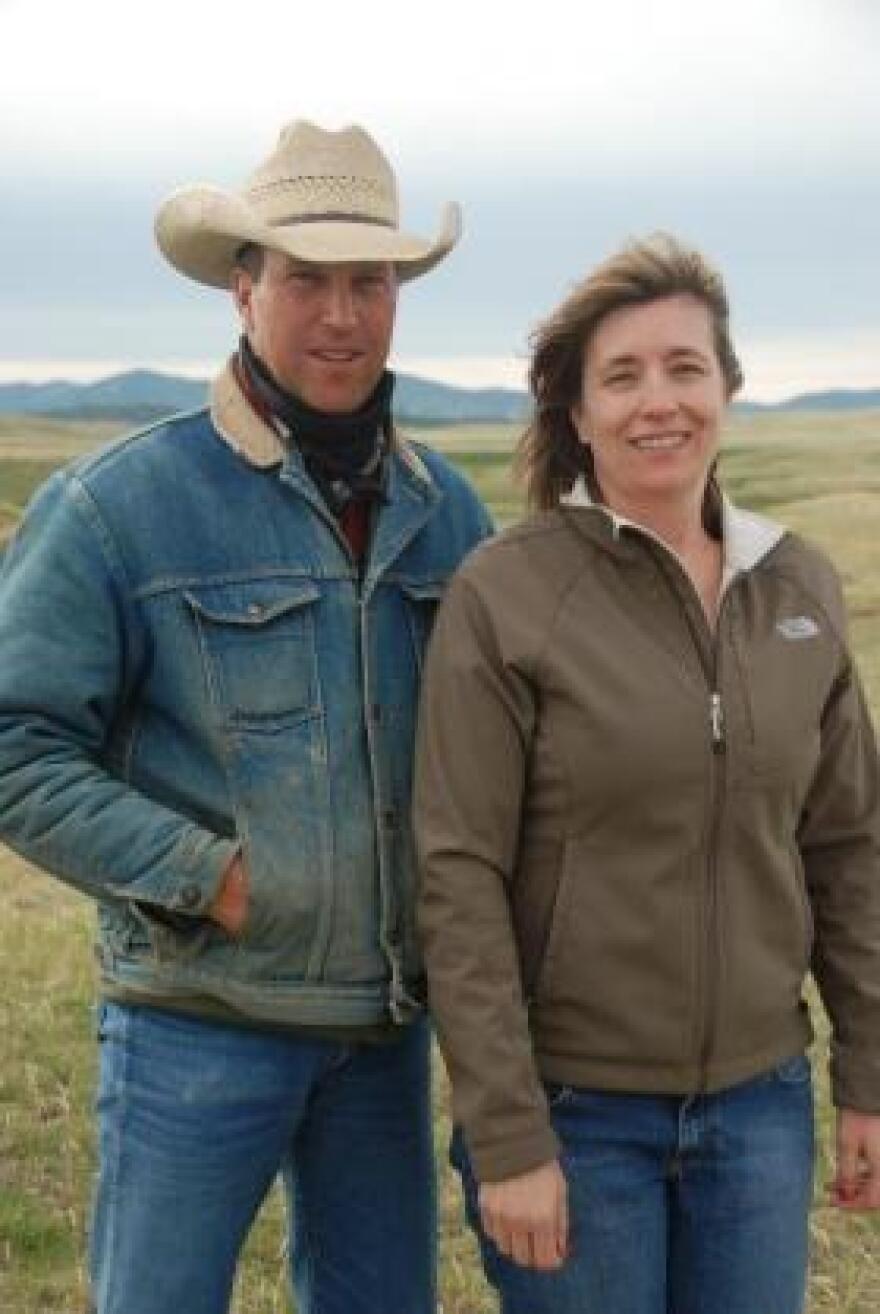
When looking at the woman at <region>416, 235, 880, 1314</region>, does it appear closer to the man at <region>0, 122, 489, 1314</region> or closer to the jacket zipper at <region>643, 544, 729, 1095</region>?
the jacket zipper at <region>643, 544, 729, 1095</region>

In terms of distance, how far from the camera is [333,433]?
12.8 ft

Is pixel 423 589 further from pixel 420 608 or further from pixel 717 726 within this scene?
pixel 717 726

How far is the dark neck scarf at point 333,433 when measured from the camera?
3871 millimetres

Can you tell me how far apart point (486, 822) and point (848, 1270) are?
10.9 ft

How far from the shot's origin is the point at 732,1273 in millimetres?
3697

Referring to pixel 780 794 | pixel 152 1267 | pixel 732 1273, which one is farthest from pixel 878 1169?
pixel 152 1267

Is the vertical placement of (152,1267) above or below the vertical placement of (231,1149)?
below

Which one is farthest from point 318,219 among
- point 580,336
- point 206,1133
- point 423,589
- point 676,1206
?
point 676,1206

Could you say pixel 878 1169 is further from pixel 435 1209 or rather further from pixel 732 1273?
pixel 435 1209

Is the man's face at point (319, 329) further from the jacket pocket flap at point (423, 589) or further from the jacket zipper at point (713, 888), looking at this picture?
the jacket zipper at point (713, 888)

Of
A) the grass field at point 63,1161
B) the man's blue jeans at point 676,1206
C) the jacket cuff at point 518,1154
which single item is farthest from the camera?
the grass field at point 63,1161

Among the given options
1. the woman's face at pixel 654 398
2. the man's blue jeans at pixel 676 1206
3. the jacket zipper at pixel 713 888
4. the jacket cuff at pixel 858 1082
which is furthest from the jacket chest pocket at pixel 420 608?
the jacket cuff at pixel 858 1082

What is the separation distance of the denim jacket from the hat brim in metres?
0.36

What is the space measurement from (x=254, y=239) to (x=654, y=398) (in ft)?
2.99
